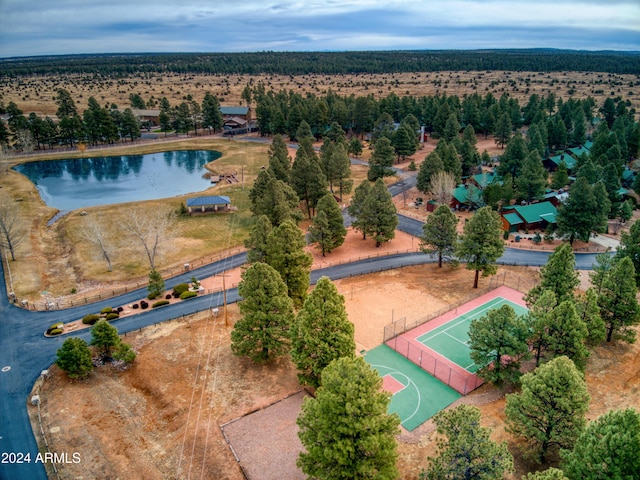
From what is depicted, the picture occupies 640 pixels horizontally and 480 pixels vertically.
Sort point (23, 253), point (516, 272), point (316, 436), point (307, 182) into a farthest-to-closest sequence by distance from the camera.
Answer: point (307, 182), point (23, 253), point (516, 272), point (316, 436)

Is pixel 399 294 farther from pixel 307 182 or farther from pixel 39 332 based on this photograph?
pixel 39 332

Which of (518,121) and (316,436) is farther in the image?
(518,121)

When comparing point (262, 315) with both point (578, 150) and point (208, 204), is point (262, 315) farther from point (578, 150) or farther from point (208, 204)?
point (578, 150)

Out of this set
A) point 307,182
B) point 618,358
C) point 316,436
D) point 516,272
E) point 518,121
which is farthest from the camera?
point 518,121

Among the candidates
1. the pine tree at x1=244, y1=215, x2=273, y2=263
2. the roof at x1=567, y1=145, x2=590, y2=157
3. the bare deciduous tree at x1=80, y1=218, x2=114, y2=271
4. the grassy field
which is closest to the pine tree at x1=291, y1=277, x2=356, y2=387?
the pine tree at x1=244, y1=215, x2=273, y2=263

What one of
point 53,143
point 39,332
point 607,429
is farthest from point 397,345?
point 53,143

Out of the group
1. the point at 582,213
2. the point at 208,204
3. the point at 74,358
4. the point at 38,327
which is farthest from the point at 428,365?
the point at 208,204

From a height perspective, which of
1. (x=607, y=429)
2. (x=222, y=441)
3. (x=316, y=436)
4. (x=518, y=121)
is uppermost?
(x=518, y=121)

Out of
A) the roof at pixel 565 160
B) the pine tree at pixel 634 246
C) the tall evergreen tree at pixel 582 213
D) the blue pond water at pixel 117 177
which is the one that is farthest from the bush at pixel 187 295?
the roof at pixel 565 160
